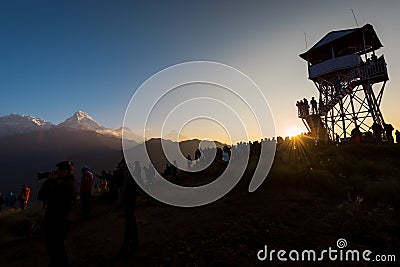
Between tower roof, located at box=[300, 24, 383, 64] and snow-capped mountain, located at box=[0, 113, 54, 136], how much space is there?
137 meters

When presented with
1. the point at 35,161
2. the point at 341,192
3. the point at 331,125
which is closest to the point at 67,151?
the point at 35,161

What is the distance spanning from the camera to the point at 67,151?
3812 inches

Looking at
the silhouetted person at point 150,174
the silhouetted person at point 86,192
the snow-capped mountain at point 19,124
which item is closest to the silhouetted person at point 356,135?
the silhouetted person at point 150,174

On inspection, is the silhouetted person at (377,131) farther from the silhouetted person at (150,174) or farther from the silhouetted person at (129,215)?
the silhouetted person at (129,215)

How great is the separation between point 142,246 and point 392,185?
927 cm

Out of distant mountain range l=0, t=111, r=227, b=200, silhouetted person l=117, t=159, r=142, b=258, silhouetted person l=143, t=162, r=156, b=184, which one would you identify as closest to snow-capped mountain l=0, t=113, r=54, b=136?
distant mountain range l=0, t=111, r=227, b=200

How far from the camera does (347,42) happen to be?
25.4m

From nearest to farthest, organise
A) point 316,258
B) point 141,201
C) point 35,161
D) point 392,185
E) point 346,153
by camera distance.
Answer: point 316,258
point 392,185
point 141,201
point 346,153
point 35,161

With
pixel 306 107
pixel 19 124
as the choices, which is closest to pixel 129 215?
pixel 306 107

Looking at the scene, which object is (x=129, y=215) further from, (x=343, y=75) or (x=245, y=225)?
(x=343, y=75)

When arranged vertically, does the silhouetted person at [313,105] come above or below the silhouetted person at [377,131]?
above

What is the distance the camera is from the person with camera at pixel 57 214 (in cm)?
435

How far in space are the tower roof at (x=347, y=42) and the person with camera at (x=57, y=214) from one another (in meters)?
27.1

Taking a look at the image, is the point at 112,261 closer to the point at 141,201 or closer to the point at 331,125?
the point at 141,201
